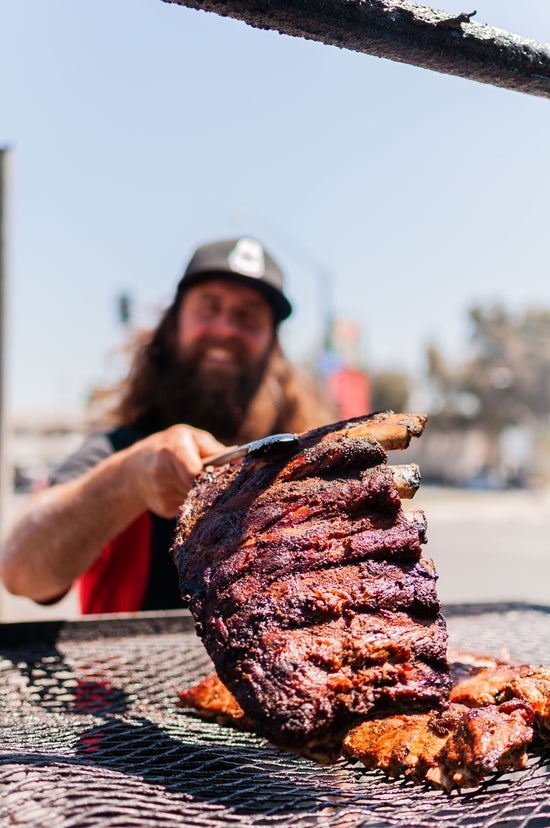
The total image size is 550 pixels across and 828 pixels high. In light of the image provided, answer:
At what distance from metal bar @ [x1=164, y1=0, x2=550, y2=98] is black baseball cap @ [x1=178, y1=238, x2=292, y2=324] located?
1891mm

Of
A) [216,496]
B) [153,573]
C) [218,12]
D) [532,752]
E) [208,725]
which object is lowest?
[153,573]

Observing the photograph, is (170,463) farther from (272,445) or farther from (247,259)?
(247,259)

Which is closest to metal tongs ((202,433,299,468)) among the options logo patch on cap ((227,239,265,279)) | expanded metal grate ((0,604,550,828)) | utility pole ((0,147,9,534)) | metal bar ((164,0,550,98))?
expanded metal grate ((0,604,550,828))

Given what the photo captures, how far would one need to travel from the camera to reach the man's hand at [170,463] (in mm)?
1662

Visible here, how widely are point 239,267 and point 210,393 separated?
2.14 ft

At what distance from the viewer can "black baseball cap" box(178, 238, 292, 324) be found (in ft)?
9.96

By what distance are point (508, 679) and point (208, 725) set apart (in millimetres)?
687

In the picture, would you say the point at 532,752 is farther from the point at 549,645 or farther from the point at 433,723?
the point at 549,645


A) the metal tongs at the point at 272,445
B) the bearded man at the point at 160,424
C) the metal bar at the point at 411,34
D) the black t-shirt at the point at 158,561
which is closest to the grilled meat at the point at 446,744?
the metal tongs at the point at 272,445

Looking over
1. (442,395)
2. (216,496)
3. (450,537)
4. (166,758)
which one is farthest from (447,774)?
(442,395)

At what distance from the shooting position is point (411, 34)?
3.65 ft

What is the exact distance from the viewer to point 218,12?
1024mm

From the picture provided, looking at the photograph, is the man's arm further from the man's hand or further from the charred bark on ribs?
the charred bark on ribs

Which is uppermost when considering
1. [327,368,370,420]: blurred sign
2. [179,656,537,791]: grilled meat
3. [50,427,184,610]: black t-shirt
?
[179,656,537,791]: grilled meat
